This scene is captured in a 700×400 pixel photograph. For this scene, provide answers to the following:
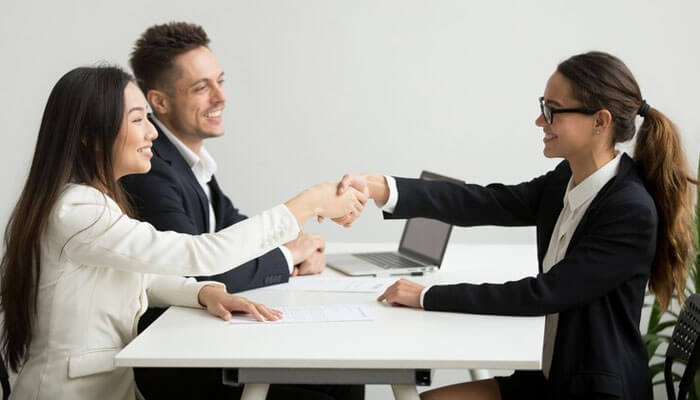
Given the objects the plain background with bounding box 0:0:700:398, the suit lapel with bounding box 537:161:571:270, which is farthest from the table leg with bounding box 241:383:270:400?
the plain background with bounding box 0:0:700:398

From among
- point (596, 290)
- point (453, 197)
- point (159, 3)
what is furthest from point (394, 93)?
point (596, 290)

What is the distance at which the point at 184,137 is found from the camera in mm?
2848

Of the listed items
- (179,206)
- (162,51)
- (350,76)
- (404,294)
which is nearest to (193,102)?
(162,51)

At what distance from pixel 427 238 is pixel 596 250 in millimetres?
955

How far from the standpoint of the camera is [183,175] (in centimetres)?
259

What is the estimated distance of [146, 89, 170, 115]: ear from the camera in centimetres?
284

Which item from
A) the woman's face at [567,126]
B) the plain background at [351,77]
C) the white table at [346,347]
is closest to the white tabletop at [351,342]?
the white table at [346,347]

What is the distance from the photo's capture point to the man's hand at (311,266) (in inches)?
107

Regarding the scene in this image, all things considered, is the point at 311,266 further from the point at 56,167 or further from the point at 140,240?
the point at 56,167

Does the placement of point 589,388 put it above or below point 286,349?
below

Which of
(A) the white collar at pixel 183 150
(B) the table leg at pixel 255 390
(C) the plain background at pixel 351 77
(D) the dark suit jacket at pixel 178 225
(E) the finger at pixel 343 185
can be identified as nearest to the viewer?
(B) the table leg at pixel 255 390

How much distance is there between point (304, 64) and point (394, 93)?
1.45 feet

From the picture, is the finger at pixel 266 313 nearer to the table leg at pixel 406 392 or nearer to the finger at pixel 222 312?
the finger at pixel 222 312

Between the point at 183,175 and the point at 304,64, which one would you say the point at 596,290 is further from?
the point at 304,64
